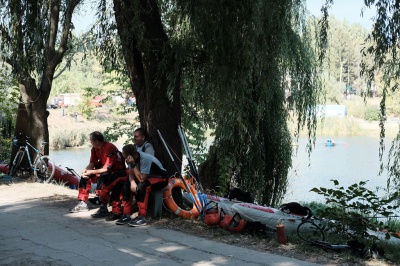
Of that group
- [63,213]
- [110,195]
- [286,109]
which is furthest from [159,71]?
[286,109]

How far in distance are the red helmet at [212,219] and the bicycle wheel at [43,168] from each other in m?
6.54

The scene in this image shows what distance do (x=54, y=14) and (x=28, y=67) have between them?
2.92m

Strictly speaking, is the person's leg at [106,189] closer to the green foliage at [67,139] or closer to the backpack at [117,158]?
the backpack at [117,158]

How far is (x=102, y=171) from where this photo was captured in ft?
30.1

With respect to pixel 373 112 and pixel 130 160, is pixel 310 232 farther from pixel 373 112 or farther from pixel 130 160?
pixel 373 112

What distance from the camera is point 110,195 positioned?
8.97 metres

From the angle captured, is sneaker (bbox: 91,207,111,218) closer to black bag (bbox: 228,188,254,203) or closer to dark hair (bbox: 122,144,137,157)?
dark hair (bbox: 122,144,137,157)

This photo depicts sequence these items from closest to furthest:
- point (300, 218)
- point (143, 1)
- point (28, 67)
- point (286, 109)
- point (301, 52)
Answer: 1. point (300, 218)
2. point (143, 1)
3. point (28, 67)
4. point (301, 52)
5. point (286, 109)

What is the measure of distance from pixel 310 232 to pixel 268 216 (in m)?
0.64

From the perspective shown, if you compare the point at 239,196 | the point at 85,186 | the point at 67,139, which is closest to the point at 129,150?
the point at 85,186

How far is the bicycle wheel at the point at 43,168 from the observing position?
45.3 feet

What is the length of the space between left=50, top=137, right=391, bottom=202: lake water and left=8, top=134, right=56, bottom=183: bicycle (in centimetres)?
588

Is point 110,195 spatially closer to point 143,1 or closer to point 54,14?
point 143,1

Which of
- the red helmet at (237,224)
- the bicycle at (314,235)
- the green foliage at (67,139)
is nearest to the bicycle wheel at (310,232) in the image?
the bicycle at (314,235)
